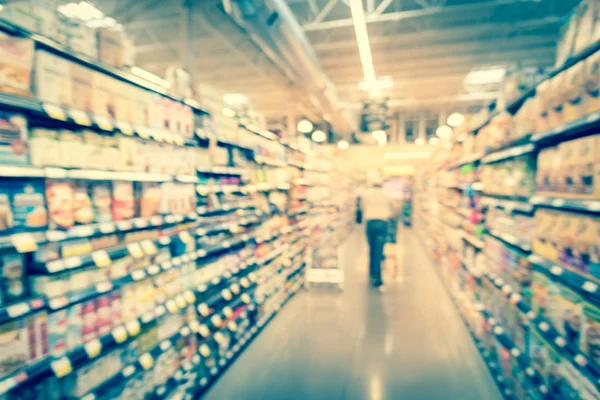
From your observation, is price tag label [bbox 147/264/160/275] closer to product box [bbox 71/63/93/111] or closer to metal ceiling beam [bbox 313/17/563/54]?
product box [bbox 71/63/93/111]

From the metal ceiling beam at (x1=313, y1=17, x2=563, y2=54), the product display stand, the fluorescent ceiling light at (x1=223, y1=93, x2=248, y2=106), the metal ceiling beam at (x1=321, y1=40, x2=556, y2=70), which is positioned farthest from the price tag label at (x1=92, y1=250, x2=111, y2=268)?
the fluorescent ceiling light at (x1=223, y1=93, x2=248, y2=106)

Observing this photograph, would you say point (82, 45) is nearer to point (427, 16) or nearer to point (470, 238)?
point (470, 238)

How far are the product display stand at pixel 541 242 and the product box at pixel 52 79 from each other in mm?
2839

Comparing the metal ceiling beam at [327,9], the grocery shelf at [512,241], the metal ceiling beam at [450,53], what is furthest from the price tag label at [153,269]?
the metal ceiling beam at [450,53]

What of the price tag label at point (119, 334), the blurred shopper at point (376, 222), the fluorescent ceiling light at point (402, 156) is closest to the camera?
the price tag label at point (119, 334)

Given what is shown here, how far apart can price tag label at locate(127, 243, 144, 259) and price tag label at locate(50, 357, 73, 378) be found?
697 millimetres

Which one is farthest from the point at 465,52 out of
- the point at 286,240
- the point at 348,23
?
the point at 286,240

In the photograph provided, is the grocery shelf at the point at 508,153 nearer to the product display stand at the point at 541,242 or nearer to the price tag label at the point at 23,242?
the product display stand at the point at 541,242

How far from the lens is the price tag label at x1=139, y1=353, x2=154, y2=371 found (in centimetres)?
241

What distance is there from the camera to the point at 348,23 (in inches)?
255

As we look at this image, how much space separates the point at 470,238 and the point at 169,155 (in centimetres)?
370

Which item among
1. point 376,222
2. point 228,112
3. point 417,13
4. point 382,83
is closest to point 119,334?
point 228,112

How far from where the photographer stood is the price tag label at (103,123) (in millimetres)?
2069

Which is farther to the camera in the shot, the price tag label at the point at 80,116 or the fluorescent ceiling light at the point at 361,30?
the fluorescent ceiling light at the point at 361,30
